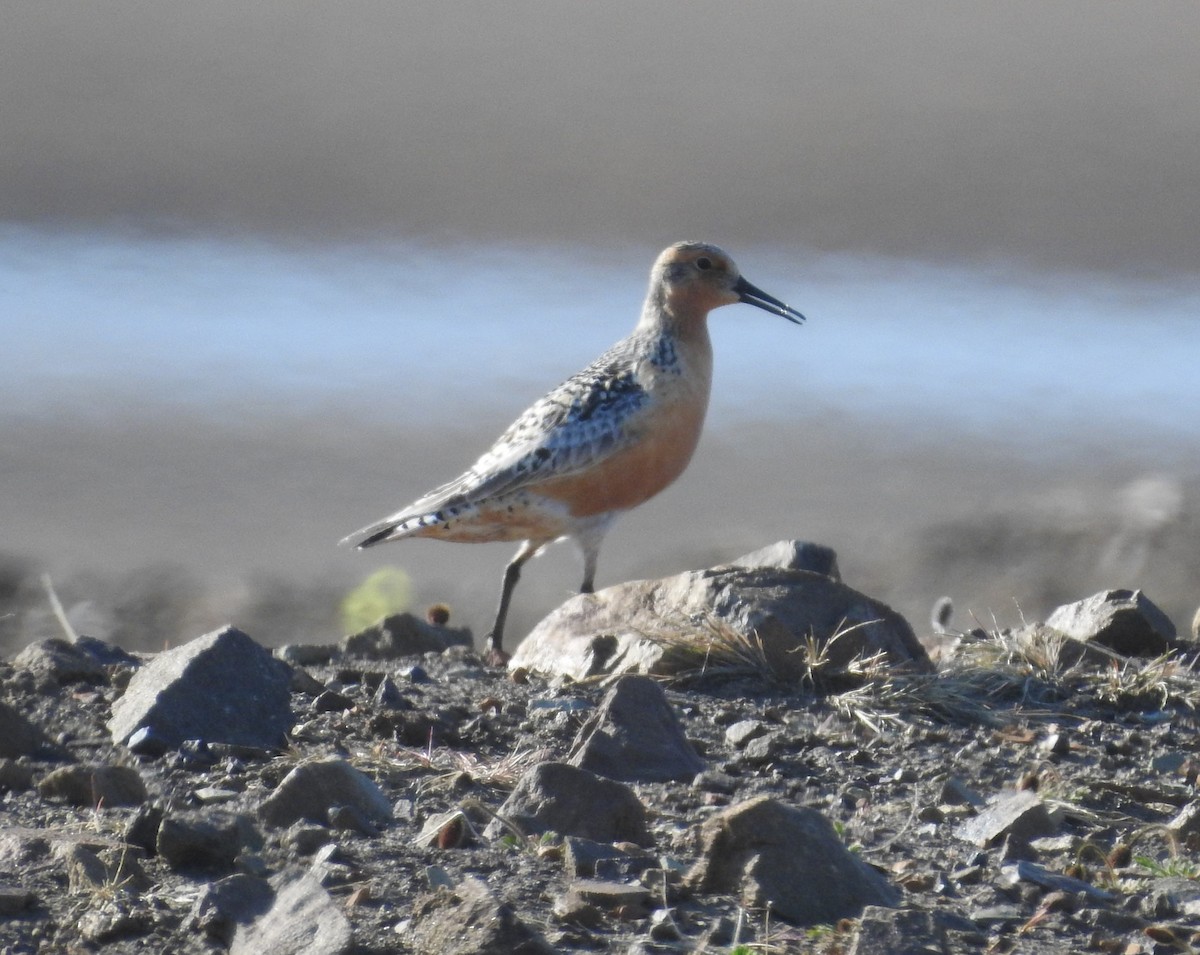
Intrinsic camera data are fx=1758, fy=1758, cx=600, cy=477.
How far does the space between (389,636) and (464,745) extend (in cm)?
175

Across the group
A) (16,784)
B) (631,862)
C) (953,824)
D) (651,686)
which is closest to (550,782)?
(631,862)

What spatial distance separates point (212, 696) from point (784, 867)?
1.80m

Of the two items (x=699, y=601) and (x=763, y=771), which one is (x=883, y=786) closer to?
(x=763, y=771)

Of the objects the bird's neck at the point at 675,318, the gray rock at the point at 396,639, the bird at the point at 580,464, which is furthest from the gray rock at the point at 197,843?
the bird's neck at the point at 675,318

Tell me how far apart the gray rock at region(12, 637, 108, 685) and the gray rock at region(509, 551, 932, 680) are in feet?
4.28

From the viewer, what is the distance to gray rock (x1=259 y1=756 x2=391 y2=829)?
12.2ft

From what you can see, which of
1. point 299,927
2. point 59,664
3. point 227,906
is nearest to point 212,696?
point 59,664

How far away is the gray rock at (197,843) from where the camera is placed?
3.46m

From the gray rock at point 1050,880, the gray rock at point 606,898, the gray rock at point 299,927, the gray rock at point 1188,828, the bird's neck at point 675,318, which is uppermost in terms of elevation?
the bird's neck at point 675,318

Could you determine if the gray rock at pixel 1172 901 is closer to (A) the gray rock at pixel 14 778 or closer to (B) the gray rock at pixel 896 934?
(B) the gray rock at pixel 896 934

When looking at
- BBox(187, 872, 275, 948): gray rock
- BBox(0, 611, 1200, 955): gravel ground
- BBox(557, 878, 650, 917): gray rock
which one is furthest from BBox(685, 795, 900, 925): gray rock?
BBox(187, 872, 275, 948): gray rock

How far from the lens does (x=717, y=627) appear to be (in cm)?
524

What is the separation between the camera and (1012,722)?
4.92 m

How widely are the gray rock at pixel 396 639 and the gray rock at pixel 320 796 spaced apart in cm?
227
